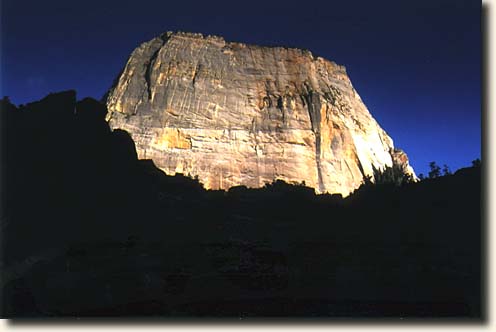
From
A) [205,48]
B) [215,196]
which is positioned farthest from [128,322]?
[205,48]

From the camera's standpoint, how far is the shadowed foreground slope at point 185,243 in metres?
7.02

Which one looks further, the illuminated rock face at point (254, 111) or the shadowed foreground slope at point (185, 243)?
the illuminated rock face at point (254, 111)

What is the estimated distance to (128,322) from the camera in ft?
20.1

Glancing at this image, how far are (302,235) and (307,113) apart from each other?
13.4 m

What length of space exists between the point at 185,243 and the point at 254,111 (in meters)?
13.1

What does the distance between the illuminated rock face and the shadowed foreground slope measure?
3.98 metres

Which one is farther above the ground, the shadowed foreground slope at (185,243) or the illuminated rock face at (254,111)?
the illuminated rock face at (254,111)

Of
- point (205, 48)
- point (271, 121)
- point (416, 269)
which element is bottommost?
point (416, 269)

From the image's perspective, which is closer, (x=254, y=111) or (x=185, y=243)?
(x=185, y=243)

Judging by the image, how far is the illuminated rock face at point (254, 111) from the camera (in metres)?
16.0

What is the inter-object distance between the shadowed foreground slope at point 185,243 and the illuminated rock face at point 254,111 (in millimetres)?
3980

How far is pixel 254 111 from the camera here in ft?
69.1

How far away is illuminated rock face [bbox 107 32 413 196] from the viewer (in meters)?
16.0

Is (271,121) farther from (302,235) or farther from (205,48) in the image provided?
(302,235)
